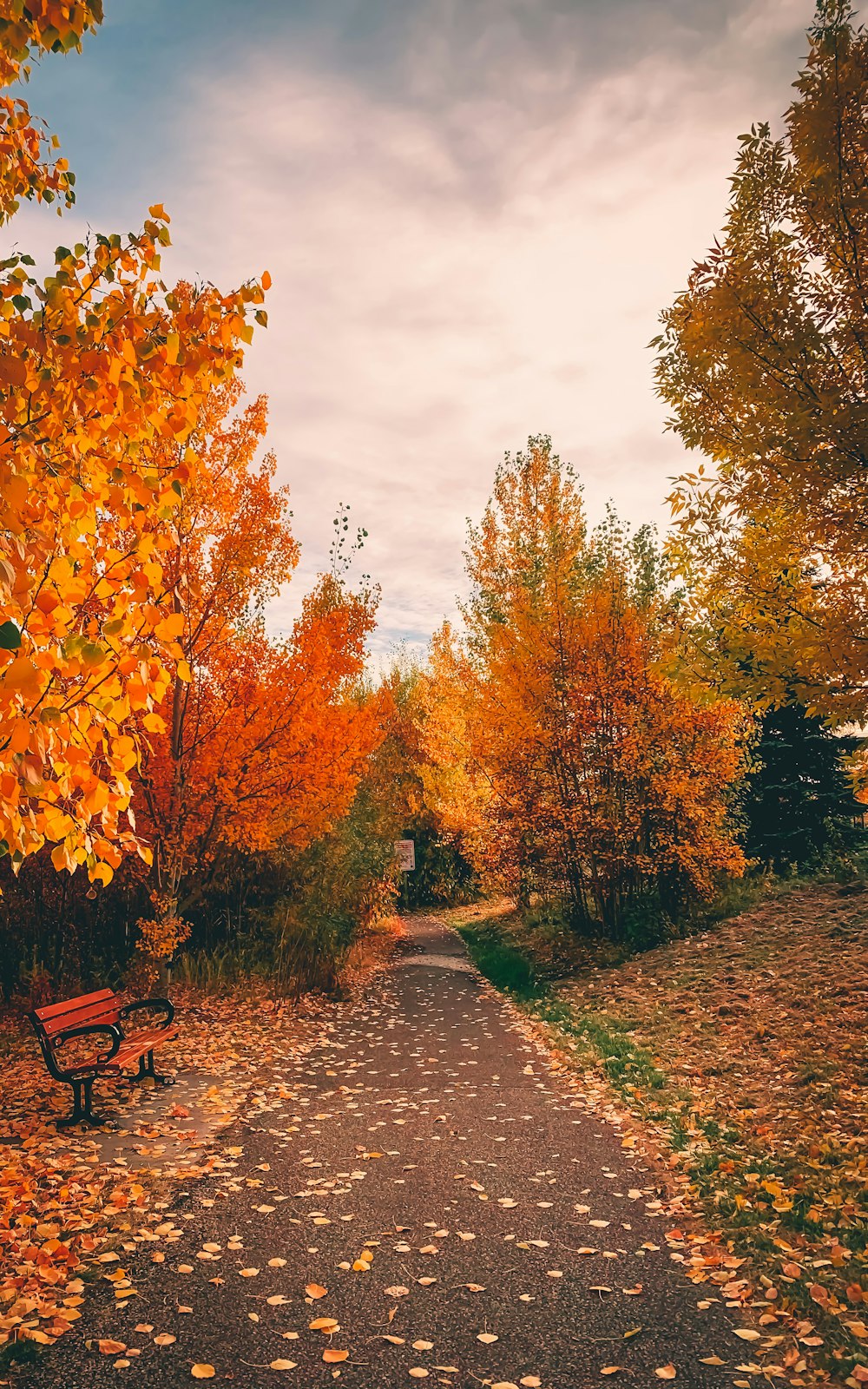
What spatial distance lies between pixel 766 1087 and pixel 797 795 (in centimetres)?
890

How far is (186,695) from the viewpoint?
10383 millimetres

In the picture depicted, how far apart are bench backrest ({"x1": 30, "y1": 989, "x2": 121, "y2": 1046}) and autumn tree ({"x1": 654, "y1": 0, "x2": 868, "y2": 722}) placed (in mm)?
5691

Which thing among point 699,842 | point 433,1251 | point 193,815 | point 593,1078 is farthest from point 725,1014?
point 193,815

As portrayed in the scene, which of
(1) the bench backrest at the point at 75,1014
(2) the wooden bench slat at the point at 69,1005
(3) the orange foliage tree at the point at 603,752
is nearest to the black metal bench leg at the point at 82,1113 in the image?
(1) the bench backrest at the point at 75,1014

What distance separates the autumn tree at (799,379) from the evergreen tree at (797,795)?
8.20 m

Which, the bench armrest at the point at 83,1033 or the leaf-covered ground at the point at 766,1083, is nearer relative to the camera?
the leaf-covered ground at the point at 766,1083

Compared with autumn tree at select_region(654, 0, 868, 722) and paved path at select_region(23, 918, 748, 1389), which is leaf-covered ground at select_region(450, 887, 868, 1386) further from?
autumn tree at select_region(654, 0, 868, 722)

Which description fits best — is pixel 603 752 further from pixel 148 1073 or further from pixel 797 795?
pixel 148 1073

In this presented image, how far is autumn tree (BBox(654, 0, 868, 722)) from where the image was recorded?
505 centimetres

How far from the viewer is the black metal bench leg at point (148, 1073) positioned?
6.96 m

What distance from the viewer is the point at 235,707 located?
10.3 metres

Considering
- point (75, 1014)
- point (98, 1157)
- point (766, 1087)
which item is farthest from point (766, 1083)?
point (75, 1014)

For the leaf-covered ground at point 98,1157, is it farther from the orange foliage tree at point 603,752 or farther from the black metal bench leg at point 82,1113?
the orange foliage tree at point 603,752

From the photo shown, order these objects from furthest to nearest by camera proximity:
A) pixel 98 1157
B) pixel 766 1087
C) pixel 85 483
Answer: pixel 766 1087, pixel 98 1157, pixel 85 483
